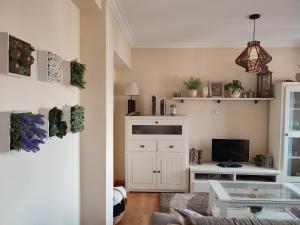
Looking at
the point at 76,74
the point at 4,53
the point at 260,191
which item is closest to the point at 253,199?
the point at 260,191

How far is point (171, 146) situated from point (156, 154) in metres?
0.28

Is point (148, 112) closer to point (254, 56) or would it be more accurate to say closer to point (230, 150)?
point (230, 150)

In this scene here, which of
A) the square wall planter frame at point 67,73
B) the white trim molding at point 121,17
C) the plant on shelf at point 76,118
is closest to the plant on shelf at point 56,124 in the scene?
the plant on shelf at point 76,118

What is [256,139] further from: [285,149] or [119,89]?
[119,89]

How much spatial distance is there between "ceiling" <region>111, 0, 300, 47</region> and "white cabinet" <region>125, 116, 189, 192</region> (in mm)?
1333

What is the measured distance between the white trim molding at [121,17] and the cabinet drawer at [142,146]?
1.68 meters

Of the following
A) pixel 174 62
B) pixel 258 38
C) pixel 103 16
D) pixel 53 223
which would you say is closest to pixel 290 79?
pixel 258 38

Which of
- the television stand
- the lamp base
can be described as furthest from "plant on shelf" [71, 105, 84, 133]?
the television stand

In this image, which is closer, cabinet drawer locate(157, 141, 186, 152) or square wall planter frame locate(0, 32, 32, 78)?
square wall planter frame locate(0, 32, 32, 78)

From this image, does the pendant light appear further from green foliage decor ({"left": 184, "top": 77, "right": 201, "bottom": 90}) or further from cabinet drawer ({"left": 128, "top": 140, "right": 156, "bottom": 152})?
cabinet drawer ({"left": 128, "top": 140, "right": 156, "bottom": 152})

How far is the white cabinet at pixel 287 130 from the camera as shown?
412 centimetres

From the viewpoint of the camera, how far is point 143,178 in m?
4.35

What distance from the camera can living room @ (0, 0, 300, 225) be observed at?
146 cm

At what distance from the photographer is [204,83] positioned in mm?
4656
